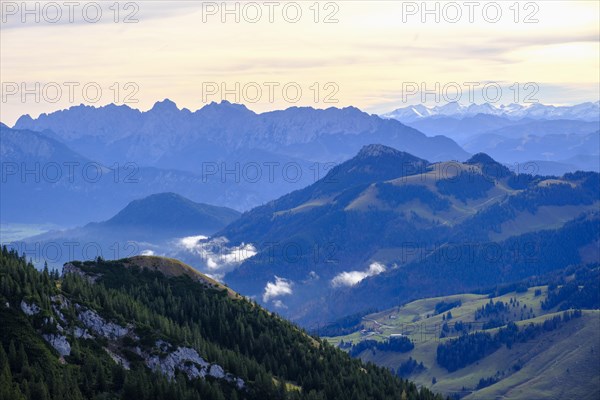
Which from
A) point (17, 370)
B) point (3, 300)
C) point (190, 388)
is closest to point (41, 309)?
point (3, 300)

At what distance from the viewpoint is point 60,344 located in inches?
7121

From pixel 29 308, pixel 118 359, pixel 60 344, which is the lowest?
pixel 118 359

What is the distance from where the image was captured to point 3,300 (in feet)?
601

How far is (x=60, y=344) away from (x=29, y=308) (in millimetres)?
10573

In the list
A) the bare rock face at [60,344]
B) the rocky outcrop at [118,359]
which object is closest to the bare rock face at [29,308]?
the bare rock face at [60,344]

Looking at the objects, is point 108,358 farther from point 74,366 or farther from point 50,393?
point 50,393

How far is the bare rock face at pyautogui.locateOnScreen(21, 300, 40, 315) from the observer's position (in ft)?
602

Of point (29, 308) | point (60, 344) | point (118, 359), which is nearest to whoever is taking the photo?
point (60, 344)

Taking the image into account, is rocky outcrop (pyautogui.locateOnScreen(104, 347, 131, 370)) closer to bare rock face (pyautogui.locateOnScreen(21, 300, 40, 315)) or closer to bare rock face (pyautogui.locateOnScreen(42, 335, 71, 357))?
bare rock face (pyautogui.locateOnScreen(42, 335, 71, 357))

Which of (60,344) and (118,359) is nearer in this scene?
(60,344)

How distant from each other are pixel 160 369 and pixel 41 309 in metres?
28.9

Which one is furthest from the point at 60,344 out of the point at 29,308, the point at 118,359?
the point at 118,359

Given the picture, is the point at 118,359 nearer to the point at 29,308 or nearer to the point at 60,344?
the point at 60,344

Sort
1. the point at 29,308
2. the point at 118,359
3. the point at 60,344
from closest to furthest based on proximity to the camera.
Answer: the point at 60,344 → the point at 29,308 → the point at 118,359
